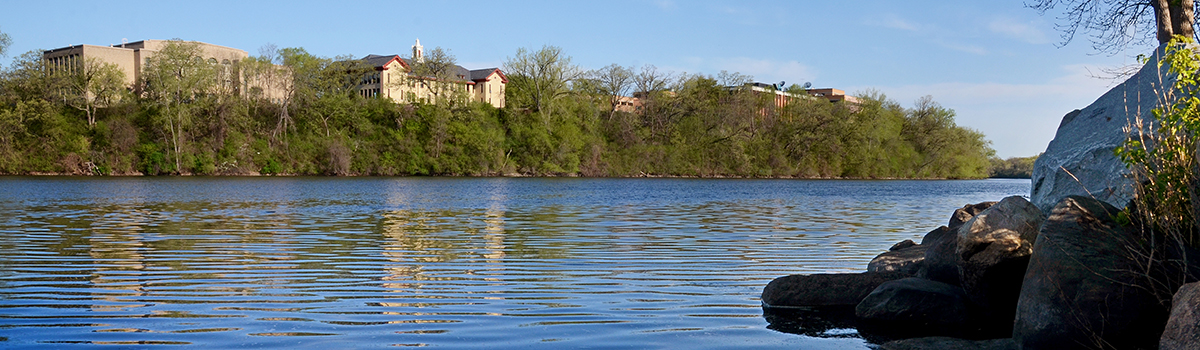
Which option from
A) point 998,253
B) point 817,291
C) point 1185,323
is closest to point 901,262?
point 817,291

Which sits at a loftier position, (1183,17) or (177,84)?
(177,84)

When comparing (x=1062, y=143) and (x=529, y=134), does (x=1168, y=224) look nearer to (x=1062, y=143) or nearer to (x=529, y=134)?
(x=1062, y=143)

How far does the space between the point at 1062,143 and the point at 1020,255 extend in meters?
3.48

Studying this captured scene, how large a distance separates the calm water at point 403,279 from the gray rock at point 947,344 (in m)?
0.46

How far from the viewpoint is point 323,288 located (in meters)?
11.1

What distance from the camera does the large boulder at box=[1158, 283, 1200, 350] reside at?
6.01 meters

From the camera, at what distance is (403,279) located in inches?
477

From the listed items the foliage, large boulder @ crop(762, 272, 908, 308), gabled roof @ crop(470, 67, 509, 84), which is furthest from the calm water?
gabled roof @ crop(470, 67, 509, 84)

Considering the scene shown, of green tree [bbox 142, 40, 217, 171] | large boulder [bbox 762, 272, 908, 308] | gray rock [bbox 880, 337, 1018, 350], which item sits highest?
green tree [bbox 142, 40, 217, 171]

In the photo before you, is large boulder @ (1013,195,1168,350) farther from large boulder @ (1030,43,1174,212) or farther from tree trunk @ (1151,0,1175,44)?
tree trunk @ (1151,0,1175,44)

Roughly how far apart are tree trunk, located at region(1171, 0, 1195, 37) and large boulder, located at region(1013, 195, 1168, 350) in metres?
9.30

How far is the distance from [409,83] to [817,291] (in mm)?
103273

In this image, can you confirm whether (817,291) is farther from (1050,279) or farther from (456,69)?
(456,69)

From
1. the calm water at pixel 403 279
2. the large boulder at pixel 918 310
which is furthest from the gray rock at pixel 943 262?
the calm water at pixel 403 279
